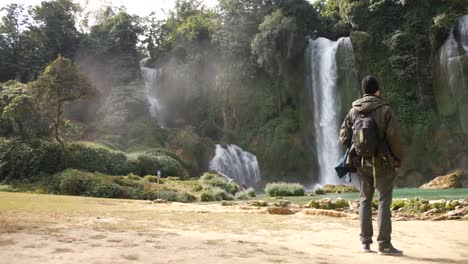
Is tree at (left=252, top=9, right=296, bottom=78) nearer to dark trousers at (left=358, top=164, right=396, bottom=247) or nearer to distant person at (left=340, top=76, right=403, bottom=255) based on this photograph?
distant person at (left=340, top=76, right=403, bottom=255)

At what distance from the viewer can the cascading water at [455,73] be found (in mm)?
27672

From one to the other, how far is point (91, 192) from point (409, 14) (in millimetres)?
25596

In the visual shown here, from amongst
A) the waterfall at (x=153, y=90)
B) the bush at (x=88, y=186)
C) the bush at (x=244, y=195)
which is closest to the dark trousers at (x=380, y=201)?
the bush at (x=244, y=195)

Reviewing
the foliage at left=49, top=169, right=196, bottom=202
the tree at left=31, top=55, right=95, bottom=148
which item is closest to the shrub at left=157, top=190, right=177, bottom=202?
the foliage at left=49, top=169, right=196, bottom=202

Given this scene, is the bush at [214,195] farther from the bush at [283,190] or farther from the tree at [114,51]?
the tree at [114,51]

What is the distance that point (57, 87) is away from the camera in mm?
21891

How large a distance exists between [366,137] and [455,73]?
27162 mm

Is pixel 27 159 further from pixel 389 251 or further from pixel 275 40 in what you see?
pixel 389 251

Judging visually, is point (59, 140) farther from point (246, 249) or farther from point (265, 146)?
point (246, 249)

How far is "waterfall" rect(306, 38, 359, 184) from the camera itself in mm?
29125

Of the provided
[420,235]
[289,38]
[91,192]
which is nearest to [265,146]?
[289,38]

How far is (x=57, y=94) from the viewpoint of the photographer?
72.1 ft

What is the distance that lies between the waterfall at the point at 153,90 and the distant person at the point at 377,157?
30333mm

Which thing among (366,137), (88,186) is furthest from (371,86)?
(88,186)
